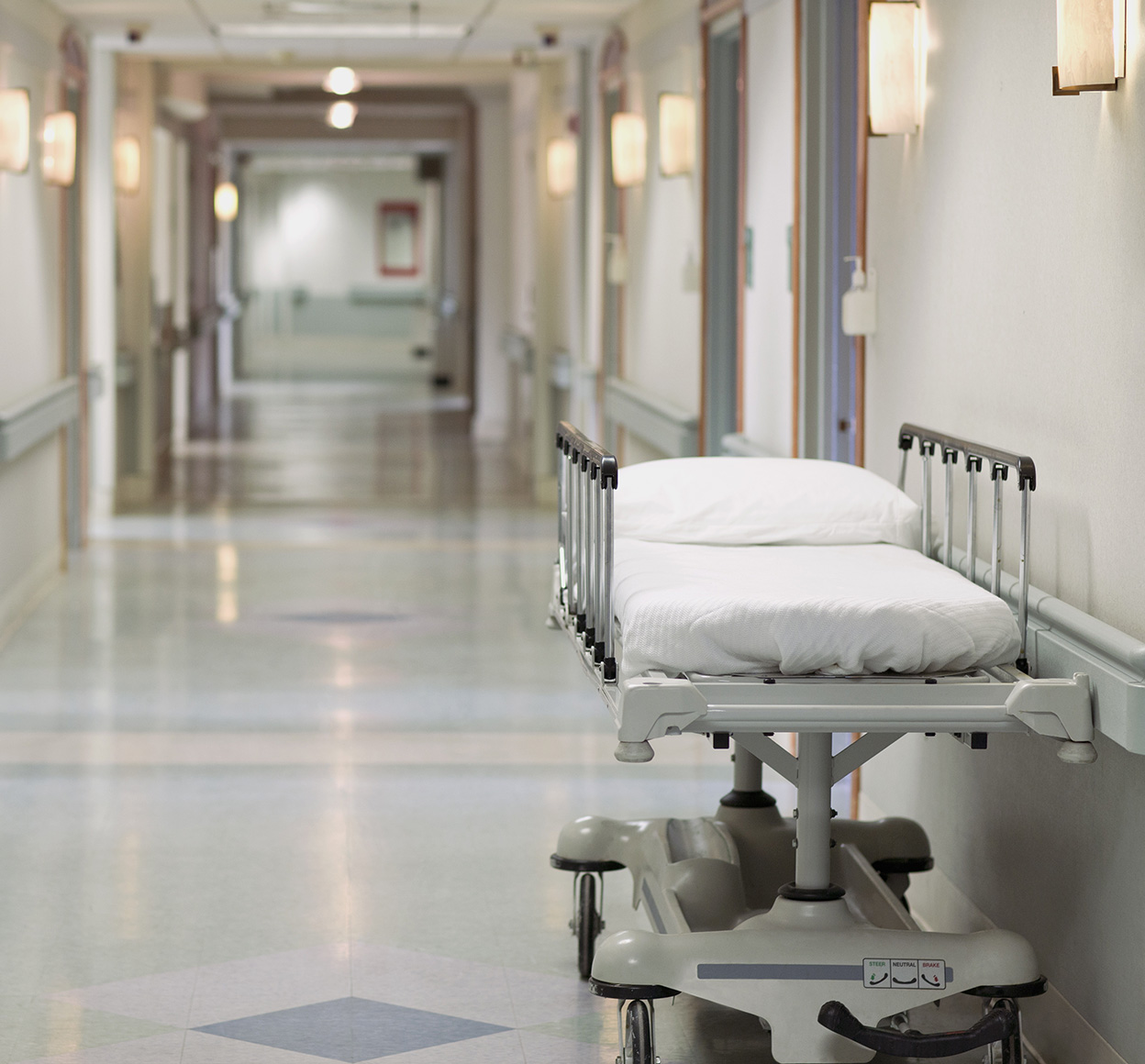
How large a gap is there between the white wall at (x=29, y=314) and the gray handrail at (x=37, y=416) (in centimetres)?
8

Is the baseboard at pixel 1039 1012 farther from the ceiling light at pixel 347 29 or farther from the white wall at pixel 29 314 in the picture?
the ceiling light at pixel 347 29

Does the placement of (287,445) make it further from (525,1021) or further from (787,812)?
(525,1021)

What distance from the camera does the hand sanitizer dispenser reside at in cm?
457

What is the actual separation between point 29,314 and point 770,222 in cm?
385

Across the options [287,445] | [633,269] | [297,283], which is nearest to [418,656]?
[633,269]

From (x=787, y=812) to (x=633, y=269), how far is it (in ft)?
15.4

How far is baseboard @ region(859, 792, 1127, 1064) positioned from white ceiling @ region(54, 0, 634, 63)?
18.6 ft

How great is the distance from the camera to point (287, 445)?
48.2 ft

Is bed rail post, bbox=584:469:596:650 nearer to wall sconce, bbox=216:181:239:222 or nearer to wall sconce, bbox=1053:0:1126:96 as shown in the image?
wall sconce, bbox=1053:0:1126:96

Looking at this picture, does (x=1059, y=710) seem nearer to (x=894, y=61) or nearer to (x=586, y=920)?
(x=586, y=920)

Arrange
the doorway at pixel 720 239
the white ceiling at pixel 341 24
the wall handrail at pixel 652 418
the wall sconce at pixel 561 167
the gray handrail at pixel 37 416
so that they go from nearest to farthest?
1. the doorway at pixel 720 239
2. the gray handrail at pixel 37 416
3. the wall handrail at pixel 652 418
4. the white ceiling at pixel 341 24
5. the wall sconce at pixel 561 167

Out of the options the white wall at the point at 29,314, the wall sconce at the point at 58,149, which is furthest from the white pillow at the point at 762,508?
the wall sconce at the point at 58,149

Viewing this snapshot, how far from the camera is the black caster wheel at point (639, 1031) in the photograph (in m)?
2.93

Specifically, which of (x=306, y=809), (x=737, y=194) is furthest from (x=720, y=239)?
(x=306, y=809)
